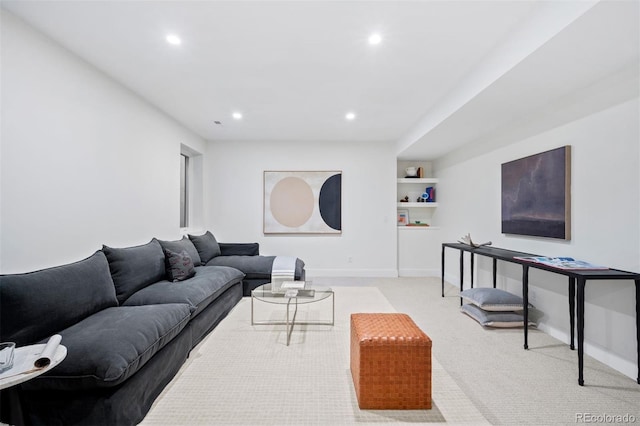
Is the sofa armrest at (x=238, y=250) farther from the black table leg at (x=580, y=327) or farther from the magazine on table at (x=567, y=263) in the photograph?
the black table leg at (x=580, y=327)

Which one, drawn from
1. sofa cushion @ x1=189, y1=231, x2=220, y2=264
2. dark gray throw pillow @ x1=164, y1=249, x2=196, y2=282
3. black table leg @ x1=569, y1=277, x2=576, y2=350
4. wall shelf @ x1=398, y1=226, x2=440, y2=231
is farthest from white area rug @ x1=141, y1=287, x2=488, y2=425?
wall shelf @ x1=398, y1=226, x2=440, y2=231

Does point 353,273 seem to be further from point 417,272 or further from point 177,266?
point 177,266

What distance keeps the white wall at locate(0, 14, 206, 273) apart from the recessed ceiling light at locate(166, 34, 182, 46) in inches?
36.7

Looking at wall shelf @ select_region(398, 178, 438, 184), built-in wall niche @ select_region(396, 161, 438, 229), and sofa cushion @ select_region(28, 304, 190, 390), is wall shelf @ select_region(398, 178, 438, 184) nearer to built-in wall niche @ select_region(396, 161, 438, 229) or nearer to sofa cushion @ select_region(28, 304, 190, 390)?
built-in wall niche @ select_region(396, 161, 438, 229)

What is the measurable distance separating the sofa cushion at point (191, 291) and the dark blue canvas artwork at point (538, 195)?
3424 millimetres

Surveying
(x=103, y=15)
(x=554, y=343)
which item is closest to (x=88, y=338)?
(x=103, y=15)

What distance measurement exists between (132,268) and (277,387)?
5.66 feet

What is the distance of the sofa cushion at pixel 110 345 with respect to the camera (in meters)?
1.56

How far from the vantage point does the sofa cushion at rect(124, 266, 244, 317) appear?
8.69ft

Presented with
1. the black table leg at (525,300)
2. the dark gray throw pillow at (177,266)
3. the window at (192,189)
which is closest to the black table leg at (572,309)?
the black table leg at (525,300)

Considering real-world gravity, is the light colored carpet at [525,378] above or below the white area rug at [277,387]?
above

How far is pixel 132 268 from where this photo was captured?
2.80m

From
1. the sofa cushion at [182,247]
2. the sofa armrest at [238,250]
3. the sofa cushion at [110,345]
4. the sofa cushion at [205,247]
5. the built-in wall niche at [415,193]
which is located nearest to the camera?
the sofa cushion at [110,345]

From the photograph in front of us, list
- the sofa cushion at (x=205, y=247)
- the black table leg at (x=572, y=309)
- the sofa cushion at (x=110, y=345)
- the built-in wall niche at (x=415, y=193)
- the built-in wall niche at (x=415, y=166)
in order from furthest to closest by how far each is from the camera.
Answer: the built-in wall niche at (x=415, y=166), the built-in wall niche at (x=415, y=193), the sofa cushion at (x=205, y=247), the black table leg at (x=572, y=309), the sofa cushion at (x=110, y=345)
